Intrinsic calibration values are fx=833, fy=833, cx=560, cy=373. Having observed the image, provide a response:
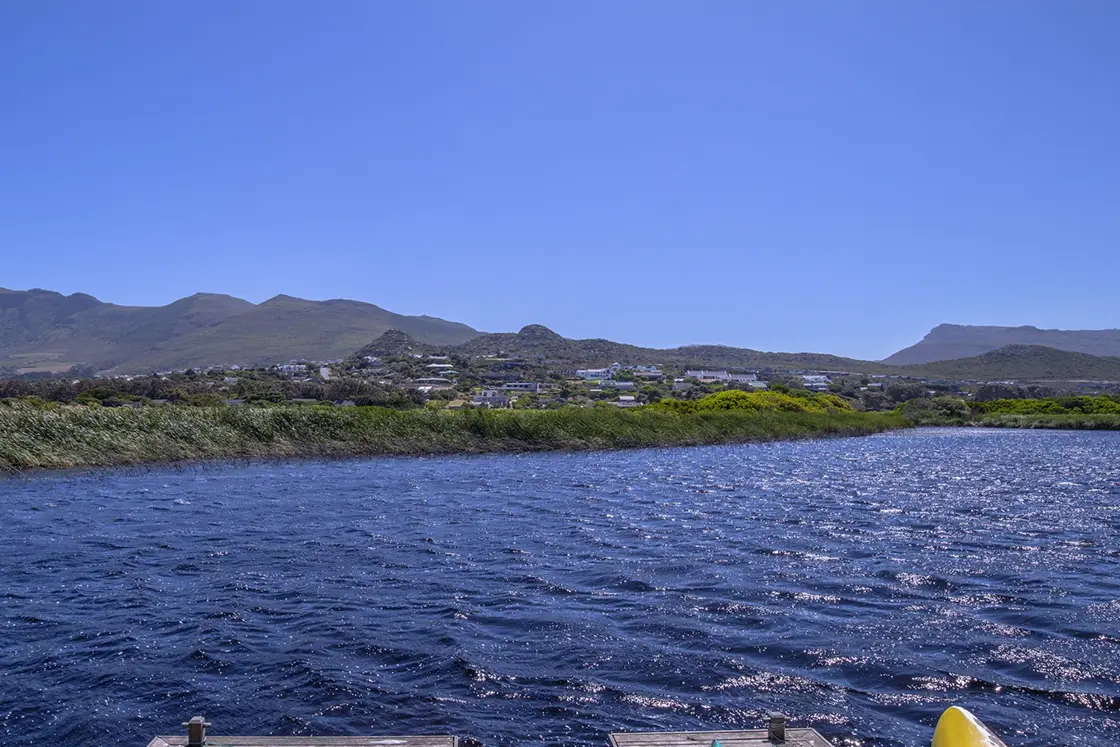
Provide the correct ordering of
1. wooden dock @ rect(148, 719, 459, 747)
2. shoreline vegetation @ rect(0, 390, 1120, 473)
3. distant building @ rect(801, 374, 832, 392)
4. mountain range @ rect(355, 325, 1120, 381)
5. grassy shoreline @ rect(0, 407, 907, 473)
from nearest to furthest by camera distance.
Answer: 1. wooden dock @ rect(148, 719, 459, 747)
2. grassy shoreline @ rect(0, 407, 907, 473)
3. shoreline vegetation @ rect(0, 390, 1120, 473)
4. distant building @ rect(801, 374, 832, 392)
5. mountain range @ rect(355, 325, 1120, 381)

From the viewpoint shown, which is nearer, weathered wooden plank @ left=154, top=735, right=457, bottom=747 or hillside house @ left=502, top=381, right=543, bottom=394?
weathered wooden plank @ left=154, top=735, right=457, bottom=747

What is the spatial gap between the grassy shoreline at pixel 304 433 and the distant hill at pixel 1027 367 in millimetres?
124127

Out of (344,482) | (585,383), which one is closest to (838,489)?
(344,482)

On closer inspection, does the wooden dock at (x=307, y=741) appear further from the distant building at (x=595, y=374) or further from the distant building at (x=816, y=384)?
the distant building at (x=595, y=374)

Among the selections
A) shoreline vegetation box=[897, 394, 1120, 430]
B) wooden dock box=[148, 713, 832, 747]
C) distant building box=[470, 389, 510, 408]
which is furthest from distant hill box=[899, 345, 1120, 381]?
wooden dock box=[148, 713, 832, 747]

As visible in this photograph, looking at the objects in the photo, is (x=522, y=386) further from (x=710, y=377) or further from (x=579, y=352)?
(x=579, y=352)

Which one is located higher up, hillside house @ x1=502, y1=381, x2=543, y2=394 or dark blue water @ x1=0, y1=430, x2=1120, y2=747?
hillside house @ x1=502, y1=381, x2=543, y2=394

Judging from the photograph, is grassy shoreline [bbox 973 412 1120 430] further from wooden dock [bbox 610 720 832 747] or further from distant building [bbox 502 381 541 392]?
wooden dock [bbox 610 720 832 747]

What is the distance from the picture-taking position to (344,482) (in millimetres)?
28797

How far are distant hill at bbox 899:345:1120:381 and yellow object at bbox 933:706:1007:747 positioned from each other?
159 metres

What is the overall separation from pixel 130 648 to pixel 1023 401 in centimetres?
9530

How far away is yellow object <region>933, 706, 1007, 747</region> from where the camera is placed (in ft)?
20.4

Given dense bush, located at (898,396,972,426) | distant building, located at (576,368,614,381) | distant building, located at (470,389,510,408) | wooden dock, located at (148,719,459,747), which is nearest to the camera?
wooden dock, located at (148,719,459,747)

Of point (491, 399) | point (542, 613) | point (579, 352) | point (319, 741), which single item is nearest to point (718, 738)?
point (319, 741)
